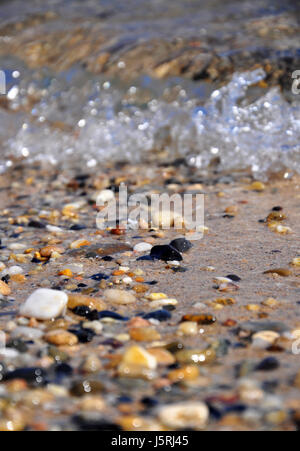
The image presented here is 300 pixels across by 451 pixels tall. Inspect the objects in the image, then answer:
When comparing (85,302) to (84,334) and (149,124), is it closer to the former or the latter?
(84,334)

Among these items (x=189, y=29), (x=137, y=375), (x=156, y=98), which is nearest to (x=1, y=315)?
(x=137, y=375)

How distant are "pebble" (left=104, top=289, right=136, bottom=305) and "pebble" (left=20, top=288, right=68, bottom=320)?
218mm

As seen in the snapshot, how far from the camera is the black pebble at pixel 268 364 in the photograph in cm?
152

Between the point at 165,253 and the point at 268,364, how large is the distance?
3.13ft

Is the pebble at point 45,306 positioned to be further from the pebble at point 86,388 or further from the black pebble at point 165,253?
the black pebble at point 165,253

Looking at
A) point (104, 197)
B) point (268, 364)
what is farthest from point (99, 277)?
point (104, 197)

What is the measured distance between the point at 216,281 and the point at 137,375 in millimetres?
728

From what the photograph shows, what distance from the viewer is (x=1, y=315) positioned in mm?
1872

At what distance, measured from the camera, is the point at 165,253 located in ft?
7.93

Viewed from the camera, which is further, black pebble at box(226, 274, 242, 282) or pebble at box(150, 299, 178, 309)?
black pebble at box(226, 274, 242, 282)

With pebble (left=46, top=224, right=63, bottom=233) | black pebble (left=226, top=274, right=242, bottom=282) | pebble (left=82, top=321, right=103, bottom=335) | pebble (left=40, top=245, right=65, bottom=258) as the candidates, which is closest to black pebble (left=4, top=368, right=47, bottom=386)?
pebble (left=82, top=321, right=103, bottom=335)

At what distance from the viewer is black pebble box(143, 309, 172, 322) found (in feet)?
6.06

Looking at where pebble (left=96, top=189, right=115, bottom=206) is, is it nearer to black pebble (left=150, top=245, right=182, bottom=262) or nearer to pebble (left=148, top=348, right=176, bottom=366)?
black pebble (left=150, top=245, right=182, bottom=262)
